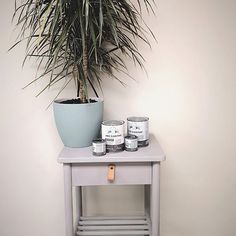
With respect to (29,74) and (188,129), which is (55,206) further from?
(188,129)

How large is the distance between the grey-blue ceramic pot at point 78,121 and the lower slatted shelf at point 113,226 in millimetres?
409

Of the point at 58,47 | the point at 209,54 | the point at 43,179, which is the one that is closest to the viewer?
the point at 58,47

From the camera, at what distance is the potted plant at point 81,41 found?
0.92 m

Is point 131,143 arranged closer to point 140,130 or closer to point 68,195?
point 140,130

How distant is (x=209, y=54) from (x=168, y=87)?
268 millimetres

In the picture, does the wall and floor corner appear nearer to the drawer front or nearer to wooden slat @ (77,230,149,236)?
wooden slat @ (77,230,149,236)

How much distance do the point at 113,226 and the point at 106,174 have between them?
35 centimetres

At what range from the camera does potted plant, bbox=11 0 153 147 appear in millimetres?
920

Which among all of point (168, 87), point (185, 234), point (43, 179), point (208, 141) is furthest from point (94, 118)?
point (185, 234)

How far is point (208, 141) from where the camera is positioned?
4.44 ft

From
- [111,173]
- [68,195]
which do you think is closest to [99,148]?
[111,173]

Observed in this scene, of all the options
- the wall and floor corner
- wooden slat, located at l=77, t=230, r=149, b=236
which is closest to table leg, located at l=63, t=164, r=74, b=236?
wooden slat, located at l=77, t=230, r=149, b=236

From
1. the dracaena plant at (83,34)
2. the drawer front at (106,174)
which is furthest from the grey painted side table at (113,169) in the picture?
the dracaena plant at (83,34)

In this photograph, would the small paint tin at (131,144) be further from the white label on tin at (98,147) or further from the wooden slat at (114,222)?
the wooden slat at (114,222)
